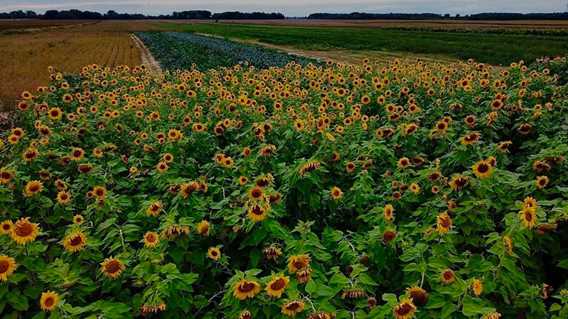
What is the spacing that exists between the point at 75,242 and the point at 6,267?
0.43 meters

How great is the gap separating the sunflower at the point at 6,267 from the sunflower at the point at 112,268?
505 millimetres

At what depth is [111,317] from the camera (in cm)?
253

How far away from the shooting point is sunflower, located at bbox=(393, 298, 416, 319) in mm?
2250

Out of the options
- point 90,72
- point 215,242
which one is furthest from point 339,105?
point 90,72

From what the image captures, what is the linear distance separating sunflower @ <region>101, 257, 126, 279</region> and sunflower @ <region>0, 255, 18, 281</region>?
505 mm

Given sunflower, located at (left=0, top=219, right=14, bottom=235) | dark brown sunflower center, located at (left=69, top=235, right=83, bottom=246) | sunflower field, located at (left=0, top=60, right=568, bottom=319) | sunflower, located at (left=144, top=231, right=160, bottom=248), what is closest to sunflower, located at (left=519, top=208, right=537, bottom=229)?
sunflower field, located at (left=0, top=60, right=568, bottom=319)

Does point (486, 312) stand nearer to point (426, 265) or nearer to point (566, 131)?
point (426, 265)

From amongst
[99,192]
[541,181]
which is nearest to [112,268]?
[99,192]

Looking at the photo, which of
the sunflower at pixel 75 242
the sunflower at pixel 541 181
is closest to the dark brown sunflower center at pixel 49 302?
the sunflower at pixel 75 242

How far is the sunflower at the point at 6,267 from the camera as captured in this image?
8.65ft

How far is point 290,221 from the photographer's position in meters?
4.06

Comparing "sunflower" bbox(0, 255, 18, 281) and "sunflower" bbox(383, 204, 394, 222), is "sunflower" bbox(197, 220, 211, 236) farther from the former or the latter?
"sunflower" bbox(383, 204, 394, 222)

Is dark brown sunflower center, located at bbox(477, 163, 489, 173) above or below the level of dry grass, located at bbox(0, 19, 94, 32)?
below

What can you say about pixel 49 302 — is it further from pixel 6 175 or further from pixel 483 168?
pixel 483 168
